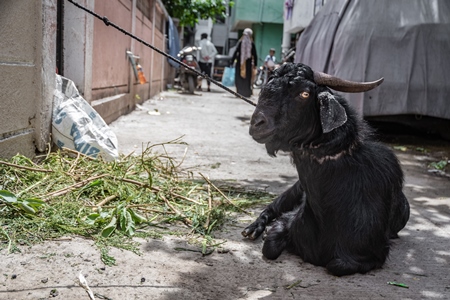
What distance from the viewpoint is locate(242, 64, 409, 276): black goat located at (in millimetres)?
2750

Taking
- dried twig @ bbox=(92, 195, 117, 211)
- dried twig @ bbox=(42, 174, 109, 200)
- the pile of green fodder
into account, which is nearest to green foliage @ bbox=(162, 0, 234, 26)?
the pile of green fodder

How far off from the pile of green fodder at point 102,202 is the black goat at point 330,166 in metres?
0.71

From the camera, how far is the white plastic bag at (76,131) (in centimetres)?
472

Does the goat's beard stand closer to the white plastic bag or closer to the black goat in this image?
the black goat

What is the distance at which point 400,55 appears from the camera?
27.0 feet

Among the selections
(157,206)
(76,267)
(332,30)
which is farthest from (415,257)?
(332,30)

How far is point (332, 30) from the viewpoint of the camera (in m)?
8.99

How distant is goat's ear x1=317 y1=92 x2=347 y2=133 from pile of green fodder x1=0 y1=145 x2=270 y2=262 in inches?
41.8

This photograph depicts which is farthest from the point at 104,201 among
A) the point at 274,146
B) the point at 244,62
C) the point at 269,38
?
the point at 269,38

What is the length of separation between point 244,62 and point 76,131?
29.4ft

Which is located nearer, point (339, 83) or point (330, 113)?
point (330, 113)

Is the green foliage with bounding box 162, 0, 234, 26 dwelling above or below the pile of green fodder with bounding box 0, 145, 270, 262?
above

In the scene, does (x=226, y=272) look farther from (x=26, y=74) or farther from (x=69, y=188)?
(x=26, y=74)

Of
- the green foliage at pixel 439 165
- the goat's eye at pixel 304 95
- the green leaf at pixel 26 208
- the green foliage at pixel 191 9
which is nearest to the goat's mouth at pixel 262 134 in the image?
the goat's eye at pixel 304 95
